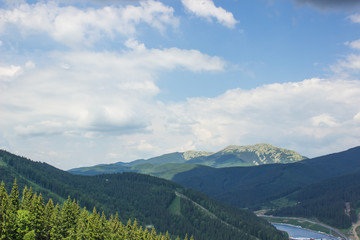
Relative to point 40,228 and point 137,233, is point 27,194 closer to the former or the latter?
point 40,228

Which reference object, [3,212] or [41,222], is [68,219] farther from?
[3,212]

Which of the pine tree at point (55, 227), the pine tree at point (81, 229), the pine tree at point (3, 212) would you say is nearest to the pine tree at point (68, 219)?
the pine tree at point (55, 227)

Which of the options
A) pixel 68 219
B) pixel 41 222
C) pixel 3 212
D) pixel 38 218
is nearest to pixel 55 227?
pixel 41 222

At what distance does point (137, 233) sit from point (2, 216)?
2074 inches

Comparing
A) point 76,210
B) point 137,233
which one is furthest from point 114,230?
point 76,210

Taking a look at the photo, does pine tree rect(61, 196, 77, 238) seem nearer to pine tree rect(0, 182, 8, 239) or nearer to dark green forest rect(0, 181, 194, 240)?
dark green forest rect(0, 181, 194, 240)

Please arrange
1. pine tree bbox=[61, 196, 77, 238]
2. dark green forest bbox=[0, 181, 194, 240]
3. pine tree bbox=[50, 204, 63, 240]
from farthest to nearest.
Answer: pine tree bbox=[61, 196, 77, 238] < pine tree bbox=[50, 204, 63, 240] < dark green forest bbox=[0, 181, 194, 240]

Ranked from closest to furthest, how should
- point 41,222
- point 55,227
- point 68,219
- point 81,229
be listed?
point 41,222, point 81,229, point 55,227, point 68,219

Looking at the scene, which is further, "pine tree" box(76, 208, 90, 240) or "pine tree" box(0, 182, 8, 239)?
"pine tree" box(76, 208, 90, 240)

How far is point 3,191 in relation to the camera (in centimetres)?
10919

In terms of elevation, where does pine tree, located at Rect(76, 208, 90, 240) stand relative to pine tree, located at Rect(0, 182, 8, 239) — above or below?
below

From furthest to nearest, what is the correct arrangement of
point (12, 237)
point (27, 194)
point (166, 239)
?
point (166, 239), point (27, 194), point (12, 237)

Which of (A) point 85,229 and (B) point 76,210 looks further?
(B) point 76,210

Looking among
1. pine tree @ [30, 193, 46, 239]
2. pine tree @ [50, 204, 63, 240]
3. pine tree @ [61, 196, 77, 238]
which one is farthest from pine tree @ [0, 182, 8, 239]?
pine tree @ [61, 196, 77, 238]
